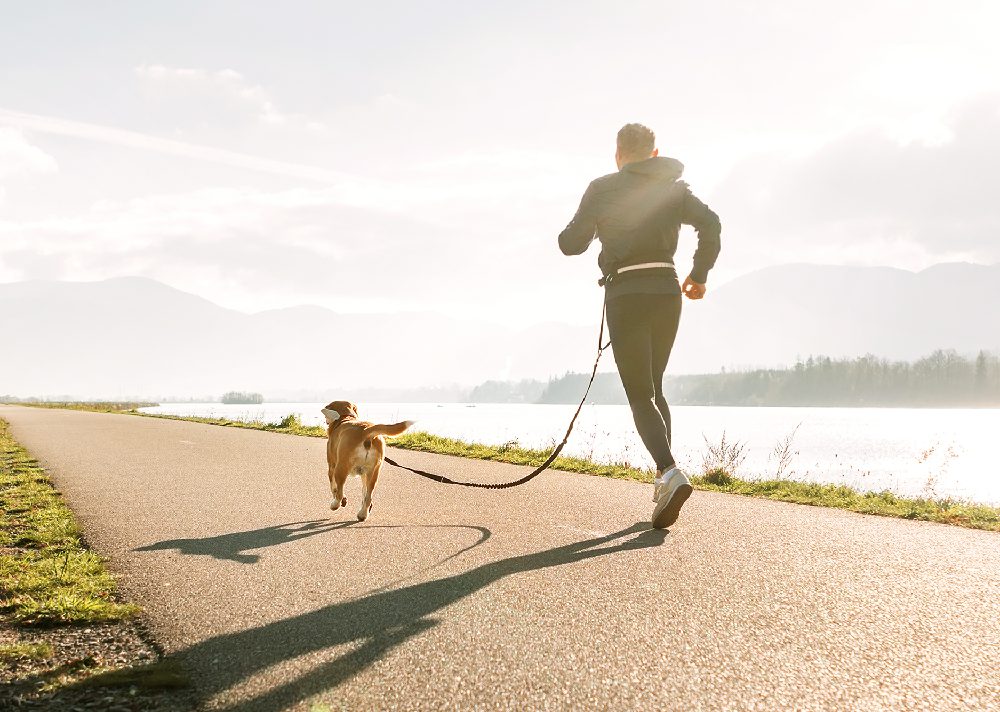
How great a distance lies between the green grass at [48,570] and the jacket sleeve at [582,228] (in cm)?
368

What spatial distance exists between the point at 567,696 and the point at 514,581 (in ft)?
4.89

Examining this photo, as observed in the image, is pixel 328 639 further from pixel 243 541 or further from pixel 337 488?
pixel 337 488

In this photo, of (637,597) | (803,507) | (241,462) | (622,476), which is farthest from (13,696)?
(241,462)

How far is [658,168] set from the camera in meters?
5.23

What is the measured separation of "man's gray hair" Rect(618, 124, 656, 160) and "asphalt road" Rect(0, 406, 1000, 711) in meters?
2.91

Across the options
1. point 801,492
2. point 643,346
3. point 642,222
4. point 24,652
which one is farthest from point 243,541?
point 801,492

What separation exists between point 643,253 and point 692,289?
1.99ft

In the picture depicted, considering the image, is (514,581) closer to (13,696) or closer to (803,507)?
(13,696)

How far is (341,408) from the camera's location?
6742 millimetres

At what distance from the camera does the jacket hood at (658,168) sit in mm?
5223

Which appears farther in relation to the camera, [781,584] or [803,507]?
[803,507]

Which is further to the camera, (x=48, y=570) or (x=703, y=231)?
(x=703, y=231)

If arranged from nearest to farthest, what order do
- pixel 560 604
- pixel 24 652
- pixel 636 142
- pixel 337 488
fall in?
A: pixel 24 652
pixel 560 604
pixel 636 142
pixel 337 488

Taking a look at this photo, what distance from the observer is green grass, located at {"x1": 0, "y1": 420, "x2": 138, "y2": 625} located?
323 centimetres
